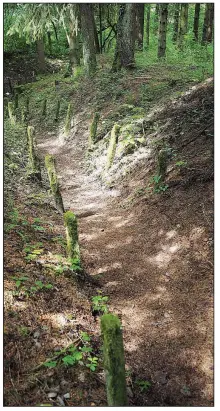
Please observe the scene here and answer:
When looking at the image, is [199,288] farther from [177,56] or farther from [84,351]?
[177,56]

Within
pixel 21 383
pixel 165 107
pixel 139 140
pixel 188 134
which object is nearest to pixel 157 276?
pixel 21 383

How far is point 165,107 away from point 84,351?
7.70 metres

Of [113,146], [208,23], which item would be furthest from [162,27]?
[113,146]

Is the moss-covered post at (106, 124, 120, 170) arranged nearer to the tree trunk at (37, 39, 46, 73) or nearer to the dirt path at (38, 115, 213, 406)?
the dirt path at (38, 115, 213, 406)

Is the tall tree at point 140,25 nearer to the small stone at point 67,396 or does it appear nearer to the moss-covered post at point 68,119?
the moss-covered post at point 68,119

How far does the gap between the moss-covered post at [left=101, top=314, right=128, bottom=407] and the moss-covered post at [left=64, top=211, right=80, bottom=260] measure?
2023mm

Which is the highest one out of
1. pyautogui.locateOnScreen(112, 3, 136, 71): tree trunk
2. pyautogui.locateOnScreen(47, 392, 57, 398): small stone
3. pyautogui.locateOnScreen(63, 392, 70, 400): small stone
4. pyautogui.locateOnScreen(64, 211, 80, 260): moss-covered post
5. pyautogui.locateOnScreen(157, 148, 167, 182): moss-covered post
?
pyautogui.locateOnScreen(112, 3, 136, 71): tree trunk

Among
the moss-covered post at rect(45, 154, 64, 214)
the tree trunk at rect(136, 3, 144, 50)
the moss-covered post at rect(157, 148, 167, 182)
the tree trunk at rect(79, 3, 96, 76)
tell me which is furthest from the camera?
the tree trunk at rect(136, 3, 144, 50)

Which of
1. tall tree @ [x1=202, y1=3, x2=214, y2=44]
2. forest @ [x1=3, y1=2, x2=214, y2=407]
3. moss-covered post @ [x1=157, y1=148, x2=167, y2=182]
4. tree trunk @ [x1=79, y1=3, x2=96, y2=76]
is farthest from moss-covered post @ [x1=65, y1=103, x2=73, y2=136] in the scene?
tall tree @ [x1=202, y1=3, x2=214, y2=44]

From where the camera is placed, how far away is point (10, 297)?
3713mm

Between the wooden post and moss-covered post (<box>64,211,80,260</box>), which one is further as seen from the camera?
the wooden post

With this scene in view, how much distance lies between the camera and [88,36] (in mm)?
15367

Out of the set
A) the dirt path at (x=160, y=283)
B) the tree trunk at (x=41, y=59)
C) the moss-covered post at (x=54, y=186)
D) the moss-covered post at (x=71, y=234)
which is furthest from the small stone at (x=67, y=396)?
the tree trunk at (x=41, y=59)

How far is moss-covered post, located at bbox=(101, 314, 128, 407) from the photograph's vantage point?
2586mm
